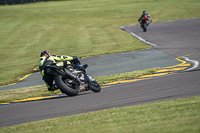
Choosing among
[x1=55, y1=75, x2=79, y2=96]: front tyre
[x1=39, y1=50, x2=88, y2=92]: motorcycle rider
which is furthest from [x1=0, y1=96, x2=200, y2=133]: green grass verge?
[x1=39, y1=50, x2=88, y2=92]: motorcycle rider

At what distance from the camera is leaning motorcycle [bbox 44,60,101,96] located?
8.63 metres

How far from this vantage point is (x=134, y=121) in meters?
5.31

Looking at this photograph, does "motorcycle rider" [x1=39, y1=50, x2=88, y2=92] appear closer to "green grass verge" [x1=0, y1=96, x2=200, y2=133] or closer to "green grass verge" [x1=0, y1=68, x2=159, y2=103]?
"green grass verge" [x1=0, y1=68, x2=159, y2=103]

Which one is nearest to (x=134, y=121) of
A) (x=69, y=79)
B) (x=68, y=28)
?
(x=69, y=79)

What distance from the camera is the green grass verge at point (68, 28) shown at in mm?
21562

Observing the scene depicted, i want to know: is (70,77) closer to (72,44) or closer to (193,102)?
(193,102)

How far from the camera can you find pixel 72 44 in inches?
1015

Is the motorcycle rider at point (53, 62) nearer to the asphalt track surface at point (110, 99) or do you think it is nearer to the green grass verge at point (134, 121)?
the asphalt track surface at point (110, 99)

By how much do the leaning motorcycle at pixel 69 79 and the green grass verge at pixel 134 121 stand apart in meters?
2.25

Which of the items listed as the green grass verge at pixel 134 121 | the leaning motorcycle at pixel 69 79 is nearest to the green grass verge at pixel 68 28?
the leaning motorcycle at pixel 69 79

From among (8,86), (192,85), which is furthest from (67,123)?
(8,86)

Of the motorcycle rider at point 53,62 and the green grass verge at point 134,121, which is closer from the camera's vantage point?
the green grass verge at point 134,121

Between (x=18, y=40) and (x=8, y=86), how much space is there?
17945 millimetres

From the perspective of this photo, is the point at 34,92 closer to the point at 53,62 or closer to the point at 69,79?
the point at 53,62
